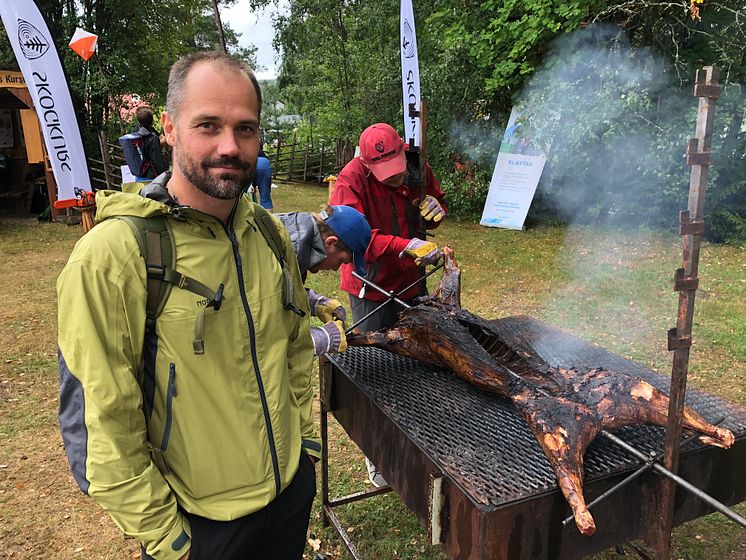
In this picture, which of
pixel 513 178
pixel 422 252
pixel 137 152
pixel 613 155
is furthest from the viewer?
pixel 513 178

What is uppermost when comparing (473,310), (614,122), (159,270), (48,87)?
(48,87)

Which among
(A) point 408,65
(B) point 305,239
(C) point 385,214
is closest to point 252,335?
(B) point 305,239

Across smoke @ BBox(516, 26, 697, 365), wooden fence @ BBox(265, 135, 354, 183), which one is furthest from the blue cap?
wooden fence @ BBox(265, 135, 354, 183)

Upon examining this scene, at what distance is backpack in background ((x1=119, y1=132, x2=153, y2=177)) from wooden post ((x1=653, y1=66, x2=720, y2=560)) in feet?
27.8

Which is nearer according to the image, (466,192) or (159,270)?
(159,270)

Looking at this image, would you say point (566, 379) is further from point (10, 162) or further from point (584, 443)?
point (10, 162)

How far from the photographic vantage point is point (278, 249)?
6.25ft

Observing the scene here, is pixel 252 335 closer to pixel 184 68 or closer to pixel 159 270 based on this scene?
pixel 159 270

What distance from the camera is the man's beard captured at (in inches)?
60.1

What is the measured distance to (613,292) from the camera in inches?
280

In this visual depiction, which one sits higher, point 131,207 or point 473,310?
point 131,207

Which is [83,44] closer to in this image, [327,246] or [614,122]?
[327,246]

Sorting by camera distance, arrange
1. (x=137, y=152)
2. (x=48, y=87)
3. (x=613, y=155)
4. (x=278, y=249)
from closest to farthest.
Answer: (x=278, y=249) < (x=48, y=87) < (x=137, y=152) < (x=613, y=155)

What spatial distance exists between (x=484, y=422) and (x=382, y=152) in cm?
170
